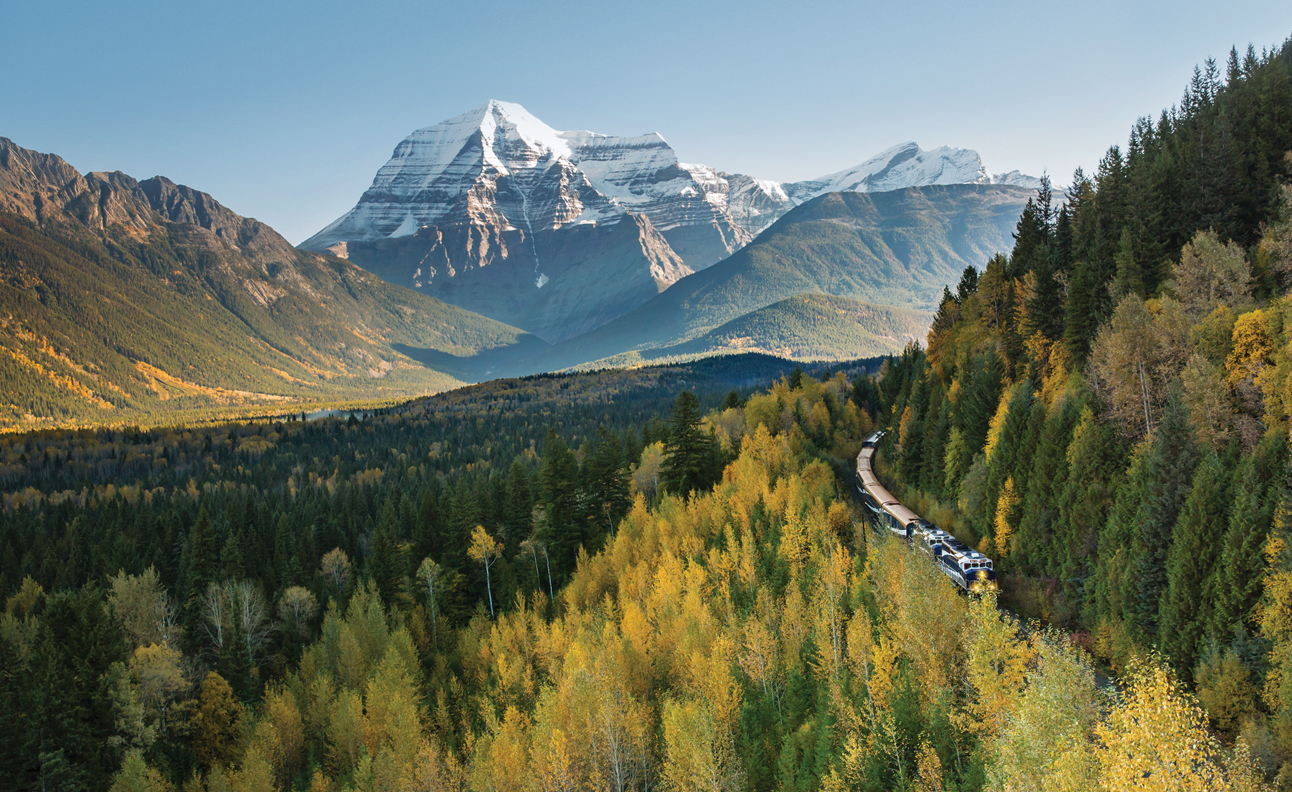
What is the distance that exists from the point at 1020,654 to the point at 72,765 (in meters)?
72.6

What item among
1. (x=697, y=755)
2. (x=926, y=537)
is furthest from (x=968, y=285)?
(x=697, y=755)

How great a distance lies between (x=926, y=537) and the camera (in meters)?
66.7

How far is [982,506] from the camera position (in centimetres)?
7462

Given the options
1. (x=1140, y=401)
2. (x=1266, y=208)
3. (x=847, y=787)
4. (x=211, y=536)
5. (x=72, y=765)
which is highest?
(x=1266, y=208)

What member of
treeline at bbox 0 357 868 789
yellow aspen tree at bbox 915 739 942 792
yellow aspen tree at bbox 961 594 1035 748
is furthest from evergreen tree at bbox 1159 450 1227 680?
treeline at bbox 0 357 868 789

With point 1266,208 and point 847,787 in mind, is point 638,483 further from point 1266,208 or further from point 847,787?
point 1266,208

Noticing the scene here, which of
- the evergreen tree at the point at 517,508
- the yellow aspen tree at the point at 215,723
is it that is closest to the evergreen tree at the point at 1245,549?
the evergreen tree at the point at 517,508

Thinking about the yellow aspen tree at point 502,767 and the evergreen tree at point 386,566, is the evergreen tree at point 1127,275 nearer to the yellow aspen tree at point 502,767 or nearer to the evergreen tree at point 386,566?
the yellow aspen tree at point 502,767

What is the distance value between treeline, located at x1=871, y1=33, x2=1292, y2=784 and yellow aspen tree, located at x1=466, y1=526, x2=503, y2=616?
172 ft

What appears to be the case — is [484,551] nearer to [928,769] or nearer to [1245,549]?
[928,769]

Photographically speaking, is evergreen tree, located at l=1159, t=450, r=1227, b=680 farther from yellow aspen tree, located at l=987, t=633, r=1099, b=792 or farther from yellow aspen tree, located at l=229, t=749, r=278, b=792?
yellow aspen tree, located at l=229, t=749, r=278, b=792

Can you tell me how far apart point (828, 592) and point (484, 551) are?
4882 cm

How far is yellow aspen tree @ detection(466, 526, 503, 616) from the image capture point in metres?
92.8

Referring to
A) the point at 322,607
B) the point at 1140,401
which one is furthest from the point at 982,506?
the point at 322,607
